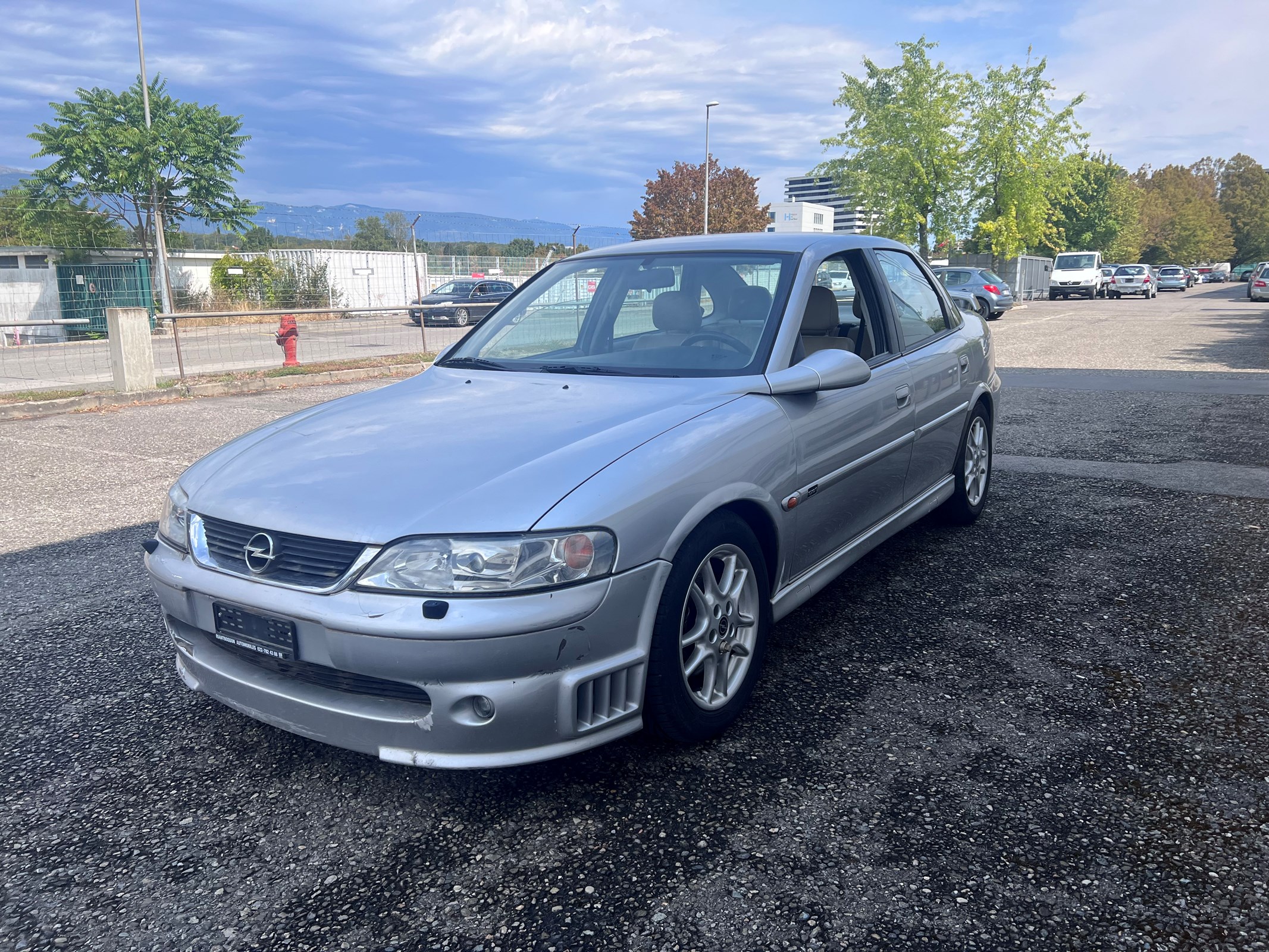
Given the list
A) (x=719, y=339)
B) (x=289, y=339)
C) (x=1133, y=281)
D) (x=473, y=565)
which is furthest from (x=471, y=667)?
(x=1133, y=281)

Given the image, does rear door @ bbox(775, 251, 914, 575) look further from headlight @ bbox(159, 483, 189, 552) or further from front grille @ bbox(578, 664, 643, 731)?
headlight @ bbox(159, 483, 189, 552)

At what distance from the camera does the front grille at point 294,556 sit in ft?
7.93

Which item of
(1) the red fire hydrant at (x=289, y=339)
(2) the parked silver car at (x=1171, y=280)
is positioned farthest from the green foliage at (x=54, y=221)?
(2) the parked silver car at (x=1171, y=280)

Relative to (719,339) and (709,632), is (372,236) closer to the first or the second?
(719,339)

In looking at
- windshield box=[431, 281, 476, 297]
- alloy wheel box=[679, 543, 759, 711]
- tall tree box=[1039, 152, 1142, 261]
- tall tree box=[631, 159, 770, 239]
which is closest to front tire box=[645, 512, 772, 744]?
alloy wheel box=[679, 543, 759, 711]

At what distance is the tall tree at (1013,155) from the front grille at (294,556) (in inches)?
1532

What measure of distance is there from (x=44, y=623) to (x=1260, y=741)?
15.2 feet

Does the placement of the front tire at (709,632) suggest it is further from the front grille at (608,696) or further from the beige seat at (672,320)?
the beige seat at (672,320)

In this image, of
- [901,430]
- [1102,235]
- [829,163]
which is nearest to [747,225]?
[829,163]

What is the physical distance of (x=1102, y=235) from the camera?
67.8 meters

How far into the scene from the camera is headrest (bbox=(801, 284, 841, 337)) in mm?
3646

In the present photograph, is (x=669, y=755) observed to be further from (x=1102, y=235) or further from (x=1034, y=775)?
(x=1102, y=235)

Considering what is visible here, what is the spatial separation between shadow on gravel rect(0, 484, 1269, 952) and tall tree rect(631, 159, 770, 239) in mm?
54721

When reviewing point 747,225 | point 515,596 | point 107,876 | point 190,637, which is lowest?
point 107,876
